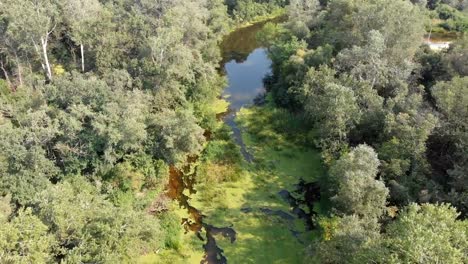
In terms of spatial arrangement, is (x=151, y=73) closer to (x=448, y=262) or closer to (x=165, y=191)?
(x=165, y=191)

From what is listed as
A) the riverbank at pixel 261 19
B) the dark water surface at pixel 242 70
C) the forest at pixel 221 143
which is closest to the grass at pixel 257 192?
the forest at pixel 221 143

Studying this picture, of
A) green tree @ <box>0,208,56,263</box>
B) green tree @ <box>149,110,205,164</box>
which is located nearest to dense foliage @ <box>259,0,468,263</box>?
green tree @ <box>149,110,205,164</box>

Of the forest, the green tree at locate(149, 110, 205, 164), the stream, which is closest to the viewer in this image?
the forest

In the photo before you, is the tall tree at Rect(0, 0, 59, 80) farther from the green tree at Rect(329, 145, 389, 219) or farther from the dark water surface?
the green tree at Rect(329, 145, 389, 219)

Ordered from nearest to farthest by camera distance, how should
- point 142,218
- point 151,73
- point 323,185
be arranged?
point 142,218 → point 323,185 → point 151,73

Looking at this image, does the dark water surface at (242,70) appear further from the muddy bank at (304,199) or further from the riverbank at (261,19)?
the muddy bank at (304,199)

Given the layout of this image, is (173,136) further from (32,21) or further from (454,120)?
(454,120)

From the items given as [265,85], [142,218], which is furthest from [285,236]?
[265,85]

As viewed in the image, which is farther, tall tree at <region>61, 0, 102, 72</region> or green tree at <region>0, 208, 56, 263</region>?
tall tree at <region>61, 0, 102, 72</region>
